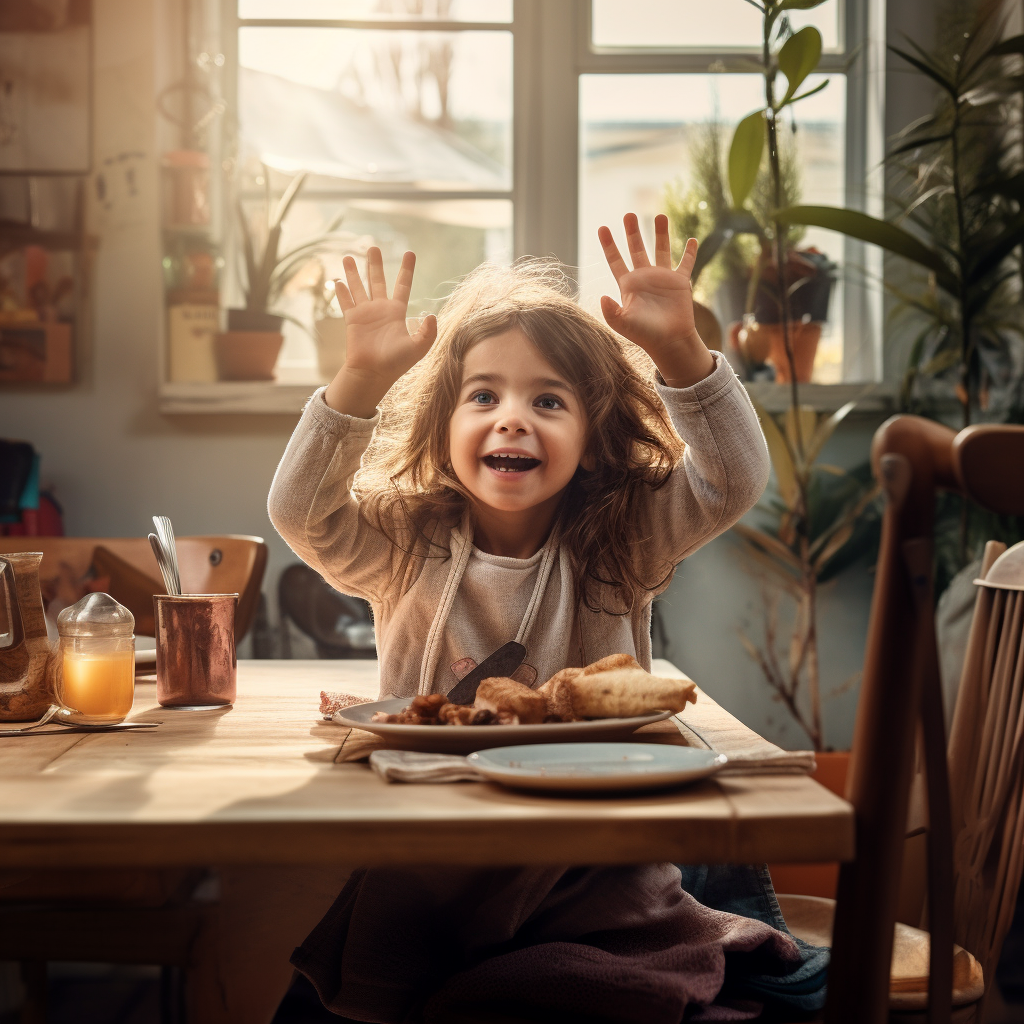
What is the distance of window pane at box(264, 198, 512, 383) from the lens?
2918 mm

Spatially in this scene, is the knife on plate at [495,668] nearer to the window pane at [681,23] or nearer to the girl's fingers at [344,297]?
the girl's fingers at [344,297]

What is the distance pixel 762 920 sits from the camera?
36.4 inches

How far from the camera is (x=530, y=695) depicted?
0.79 metres

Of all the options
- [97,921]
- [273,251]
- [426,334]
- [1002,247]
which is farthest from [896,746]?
[273,251]

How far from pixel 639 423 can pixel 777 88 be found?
1.99 m

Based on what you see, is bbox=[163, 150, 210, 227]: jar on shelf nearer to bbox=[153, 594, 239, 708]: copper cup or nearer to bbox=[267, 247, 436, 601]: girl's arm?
bbox=[267, 247, 436, 601]: girl's arm

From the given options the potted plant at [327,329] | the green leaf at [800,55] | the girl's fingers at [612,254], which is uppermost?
the green leaf at [800,55]

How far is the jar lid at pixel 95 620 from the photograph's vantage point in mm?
874

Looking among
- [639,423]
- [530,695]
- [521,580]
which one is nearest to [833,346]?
[639,423]

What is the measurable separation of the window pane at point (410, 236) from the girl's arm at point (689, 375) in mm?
Result: 1944

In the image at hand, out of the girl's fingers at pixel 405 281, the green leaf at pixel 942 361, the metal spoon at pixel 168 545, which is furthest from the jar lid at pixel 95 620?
the green leaf at pixel 942 361

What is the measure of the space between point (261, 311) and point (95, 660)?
2.01 m

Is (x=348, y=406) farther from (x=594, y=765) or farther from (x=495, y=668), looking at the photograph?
(x=594, y=765)

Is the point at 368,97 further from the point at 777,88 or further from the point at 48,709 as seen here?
the point at 48,709
